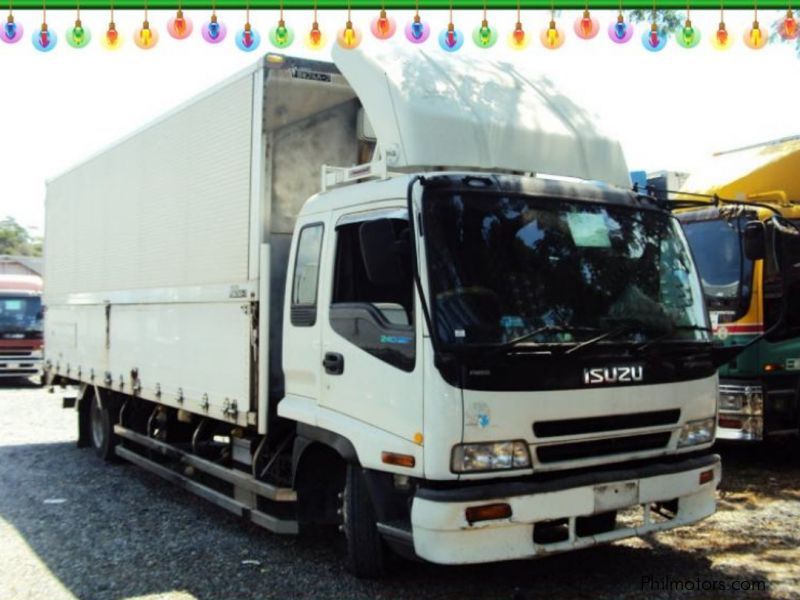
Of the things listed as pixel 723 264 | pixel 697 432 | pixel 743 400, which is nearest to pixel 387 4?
pixel 697 432

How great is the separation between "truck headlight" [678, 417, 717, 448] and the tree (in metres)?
73.1

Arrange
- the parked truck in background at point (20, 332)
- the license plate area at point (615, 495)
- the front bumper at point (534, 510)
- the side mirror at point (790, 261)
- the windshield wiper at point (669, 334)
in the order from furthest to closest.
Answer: the parked truck in background at point (20, 332), the side mirror at point (790, 261), the windshield wiper at point (669, 334), the license plate area at point (615, 495), the front bumper at point (534, 510)

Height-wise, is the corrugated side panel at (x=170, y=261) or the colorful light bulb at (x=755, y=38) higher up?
the colorful light bulb at (x=755, y=38)

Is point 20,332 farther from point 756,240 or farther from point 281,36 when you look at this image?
point 756,240

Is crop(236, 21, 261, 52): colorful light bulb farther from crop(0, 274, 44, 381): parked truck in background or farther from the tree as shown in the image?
the tree

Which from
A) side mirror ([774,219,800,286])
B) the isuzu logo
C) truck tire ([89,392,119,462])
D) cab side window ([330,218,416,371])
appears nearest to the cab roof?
A: cab side window ([330,218,416,371])

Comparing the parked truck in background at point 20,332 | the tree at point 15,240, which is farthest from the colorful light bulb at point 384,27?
the tree at point 15,240

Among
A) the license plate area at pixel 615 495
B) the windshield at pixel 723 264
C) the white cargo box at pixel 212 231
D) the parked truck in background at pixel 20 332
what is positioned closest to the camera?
the license plate area at pixel 615 495

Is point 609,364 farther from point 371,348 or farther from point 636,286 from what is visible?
point 371,348

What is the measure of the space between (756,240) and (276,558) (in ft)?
13.0

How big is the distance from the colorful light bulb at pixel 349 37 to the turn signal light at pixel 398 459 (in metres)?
2.69

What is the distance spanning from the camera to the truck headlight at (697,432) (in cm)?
530

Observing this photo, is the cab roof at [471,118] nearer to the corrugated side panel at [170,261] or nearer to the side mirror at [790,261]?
the corrugated side panel at [170,261]

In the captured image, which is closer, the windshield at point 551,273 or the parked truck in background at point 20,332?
the windshield at point 551,273
